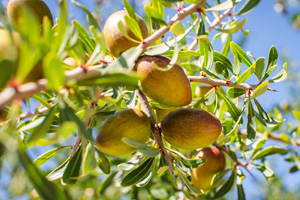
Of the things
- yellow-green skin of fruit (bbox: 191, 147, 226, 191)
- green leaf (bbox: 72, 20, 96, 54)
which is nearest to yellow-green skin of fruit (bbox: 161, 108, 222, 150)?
green leaf (bbox: 72, 20, 96, 54)

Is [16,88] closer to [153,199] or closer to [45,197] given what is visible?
[45,197]

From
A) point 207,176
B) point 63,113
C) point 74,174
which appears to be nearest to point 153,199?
point 207,176

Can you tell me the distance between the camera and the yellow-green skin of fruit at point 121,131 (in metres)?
1.05

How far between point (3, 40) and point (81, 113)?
12.4 inches

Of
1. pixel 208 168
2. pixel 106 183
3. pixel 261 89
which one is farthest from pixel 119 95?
pixel 106 183

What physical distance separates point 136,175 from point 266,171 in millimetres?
897

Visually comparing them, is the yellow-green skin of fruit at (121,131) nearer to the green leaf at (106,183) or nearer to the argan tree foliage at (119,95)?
the argan tree foliage at (119,95)

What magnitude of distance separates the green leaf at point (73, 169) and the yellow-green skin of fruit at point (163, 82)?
0.40 meters

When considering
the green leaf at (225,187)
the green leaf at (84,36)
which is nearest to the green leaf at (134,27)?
the green leaf at (84,36)

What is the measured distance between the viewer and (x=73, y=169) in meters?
1.13

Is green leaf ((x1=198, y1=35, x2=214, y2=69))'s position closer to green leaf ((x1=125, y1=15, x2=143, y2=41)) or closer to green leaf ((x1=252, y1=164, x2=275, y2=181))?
green leaf ((x1=125, y1=15, x2=143, y2=41))

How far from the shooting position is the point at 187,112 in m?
1.13

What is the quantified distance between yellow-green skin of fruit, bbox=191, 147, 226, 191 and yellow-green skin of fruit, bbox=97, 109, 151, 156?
686mm

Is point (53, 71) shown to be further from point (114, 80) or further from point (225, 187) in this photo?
point (225, 187)
